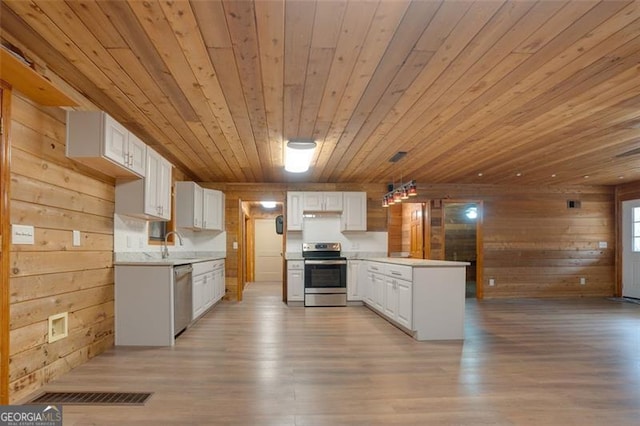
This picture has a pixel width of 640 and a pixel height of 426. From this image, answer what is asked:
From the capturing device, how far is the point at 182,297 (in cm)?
439

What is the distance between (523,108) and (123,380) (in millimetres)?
3932

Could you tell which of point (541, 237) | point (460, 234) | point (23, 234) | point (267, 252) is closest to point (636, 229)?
point (541, 237)

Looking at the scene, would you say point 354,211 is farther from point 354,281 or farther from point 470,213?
point 470,213

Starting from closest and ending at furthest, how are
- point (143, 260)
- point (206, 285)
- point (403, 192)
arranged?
1. point (143, 260)
2. point (403, 192)
3. point (206, 285)

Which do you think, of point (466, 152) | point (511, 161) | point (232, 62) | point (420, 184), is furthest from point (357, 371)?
point (420, 184)

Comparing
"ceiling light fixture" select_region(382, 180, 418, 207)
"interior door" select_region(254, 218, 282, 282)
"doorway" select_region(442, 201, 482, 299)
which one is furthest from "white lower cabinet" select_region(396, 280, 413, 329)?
"interior door" select_region(254, 218, 282, 282)

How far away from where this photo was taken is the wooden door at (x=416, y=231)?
7.56 meters

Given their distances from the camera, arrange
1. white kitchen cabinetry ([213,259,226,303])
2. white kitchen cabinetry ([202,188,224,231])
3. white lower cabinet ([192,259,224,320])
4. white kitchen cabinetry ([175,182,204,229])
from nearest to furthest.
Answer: white lower cabinet ([192,259,224,320]), white kitchen cabinetry ([175,182,204,229]), white kitchen cabinetry ([213,259,226,303]), white kitchen cabinetry ([202,188,224,231])

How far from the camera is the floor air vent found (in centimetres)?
256

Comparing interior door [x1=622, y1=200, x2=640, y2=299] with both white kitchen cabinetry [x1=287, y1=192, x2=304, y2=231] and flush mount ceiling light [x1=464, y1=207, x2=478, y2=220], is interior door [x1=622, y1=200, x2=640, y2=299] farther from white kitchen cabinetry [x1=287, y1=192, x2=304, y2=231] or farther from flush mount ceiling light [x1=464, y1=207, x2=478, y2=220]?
white kitchen cabinetry [x1=287, y1=192, x2=304, y2=231]

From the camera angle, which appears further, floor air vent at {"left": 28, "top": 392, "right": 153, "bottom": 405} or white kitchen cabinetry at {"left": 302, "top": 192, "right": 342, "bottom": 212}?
white kitchen cabinetry at {"left": 302, "top": 192, "right": 342, "bottom": 212}

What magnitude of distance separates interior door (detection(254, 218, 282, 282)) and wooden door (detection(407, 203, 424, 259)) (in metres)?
3.88

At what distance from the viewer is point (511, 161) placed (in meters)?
5.25

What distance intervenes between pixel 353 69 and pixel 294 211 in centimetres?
459
